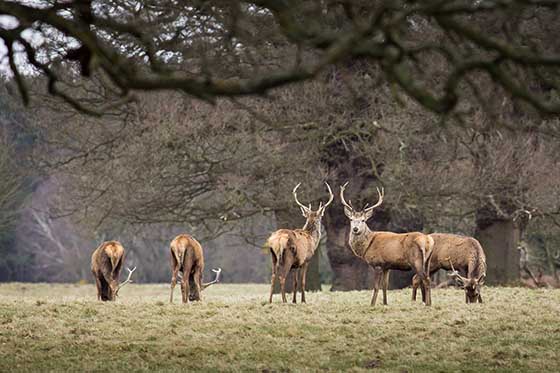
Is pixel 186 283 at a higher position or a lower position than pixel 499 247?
lower

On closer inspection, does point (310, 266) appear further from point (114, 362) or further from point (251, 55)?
point (114, 362)

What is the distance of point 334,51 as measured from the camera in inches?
287

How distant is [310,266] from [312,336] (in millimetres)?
15125

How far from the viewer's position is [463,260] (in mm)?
18016

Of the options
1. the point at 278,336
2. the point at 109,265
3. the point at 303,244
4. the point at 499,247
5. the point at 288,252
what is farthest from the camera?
the point at 499,247

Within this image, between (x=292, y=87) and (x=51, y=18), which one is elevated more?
(x=292, y=87)

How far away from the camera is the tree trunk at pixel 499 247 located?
90.2 feet

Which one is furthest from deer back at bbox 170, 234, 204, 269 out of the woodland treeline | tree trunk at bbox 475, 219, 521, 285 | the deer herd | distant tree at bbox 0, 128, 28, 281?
distant tree at bbox 0, 128, 28, 281

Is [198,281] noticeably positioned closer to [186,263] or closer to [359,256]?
[186,263]

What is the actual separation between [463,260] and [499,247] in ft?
32.9

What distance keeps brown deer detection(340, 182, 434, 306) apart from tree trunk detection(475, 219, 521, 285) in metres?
10.7

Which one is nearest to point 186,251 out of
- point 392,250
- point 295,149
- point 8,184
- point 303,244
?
point 303,244

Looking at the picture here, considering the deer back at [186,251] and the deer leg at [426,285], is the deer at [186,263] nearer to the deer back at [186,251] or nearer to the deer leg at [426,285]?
the deer back at [186,251]

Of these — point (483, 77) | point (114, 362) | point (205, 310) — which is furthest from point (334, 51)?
point (483, 77)
